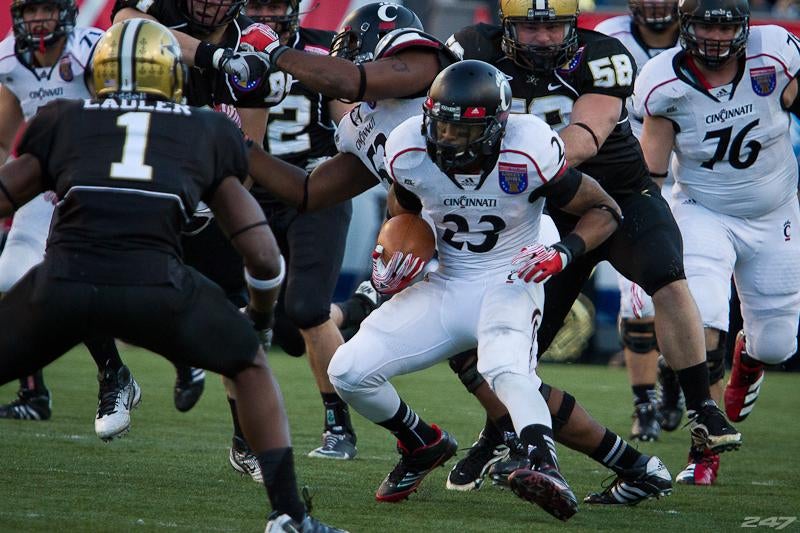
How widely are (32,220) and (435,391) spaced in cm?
345

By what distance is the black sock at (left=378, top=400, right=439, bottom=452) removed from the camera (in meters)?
4.78

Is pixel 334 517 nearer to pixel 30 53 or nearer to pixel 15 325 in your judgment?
pixel 15 325

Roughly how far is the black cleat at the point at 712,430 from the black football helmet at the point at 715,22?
5.01ft

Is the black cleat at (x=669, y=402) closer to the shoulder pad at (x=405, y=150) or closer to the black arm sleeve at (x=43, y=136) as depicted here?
the shoulder pad at (x=405, y=150)

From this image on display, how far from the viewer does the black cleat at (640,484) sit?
4.78 m

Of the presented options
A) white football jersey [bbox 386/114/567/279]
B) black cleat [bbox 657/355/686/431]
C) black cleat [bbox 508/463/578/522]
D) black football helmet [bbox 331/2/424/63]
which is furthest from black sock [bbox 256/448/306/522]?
black cleat [bbox 657/355/686/431]

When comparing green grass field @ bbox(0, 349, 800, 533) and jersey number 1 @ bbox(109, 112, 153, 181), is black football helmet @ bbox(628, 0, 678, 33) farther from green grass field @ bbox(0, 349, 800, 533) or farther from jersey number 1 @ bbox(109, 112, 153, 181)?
jersey number 1 @ bbox(109, 112, 153, 181)

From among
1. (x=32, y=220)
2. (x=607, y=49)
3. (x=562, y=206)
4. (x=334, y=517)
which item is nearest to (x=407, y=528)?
(x=334, y=517)

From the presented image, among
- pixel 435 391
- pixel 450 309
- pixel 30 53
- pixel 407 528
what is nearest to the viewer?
pixel 407 528

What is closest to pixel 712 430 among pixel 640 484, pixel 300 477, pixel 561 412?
pixel 640 484

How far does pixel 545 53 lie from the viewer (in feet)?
17.3

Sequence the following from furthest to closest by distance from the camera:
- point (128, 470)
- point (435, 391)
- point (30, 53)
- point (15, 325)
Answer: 1. point (435, 391)
2. point (30, 53)
3. point (128, 470)
4. point (15, 325)

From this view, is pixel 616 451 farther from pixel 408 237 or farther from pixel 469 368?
pixel 408 237
